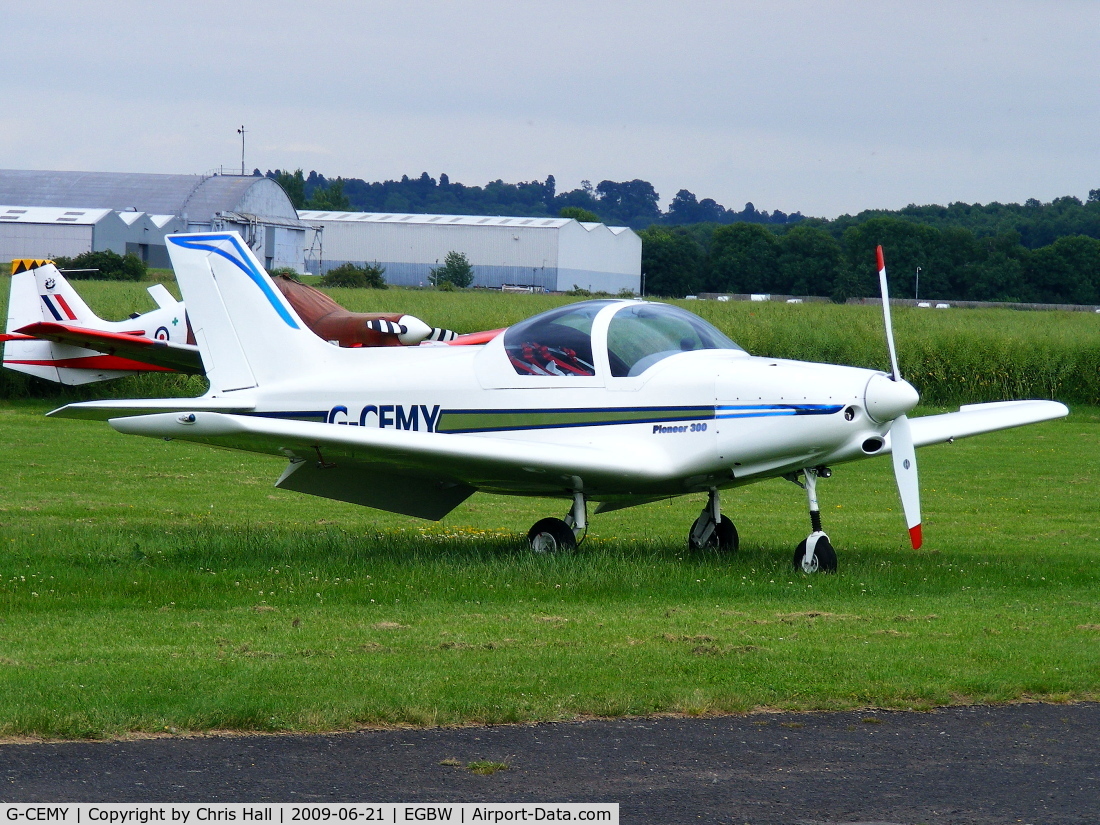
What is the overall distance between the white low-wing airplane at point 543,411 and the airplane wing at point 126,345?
1561 cm

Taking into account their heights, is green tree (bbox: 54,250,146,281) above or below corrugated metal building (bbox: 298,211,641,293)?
below

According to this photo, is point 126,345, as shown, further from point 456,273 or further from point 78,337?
point 456,273

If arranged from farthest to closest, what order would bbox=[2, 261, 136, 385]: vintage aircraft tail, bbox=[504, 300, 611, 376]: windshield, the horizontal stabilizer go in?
bbox=[2, 261, 136, 385]: vintage aircraft tail
bbox=[504, 300, 611, 376]: windshield
the horizontal stabilizer

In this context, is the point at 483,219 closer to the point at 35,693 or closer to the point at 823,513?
the point at 823,513

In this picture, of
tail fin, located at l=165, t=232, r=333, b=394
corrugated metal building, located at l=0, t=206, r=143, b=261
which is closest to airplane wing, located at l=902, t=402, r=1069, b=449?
tail fin, located at l=165, t=232, r=333, b=394

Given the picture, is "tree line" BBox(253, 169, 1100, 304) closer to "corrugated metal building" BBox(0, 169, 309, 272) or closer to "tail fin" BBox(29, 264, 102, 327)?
"corrugated metal building" BBox(0, 169, 309, 272)

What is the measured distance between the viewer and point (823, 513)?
14.7 metres

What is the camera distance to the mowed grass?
5.88 m

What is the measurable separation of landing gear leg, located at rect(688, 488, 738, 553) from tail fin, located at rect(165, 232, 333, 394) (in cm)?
358

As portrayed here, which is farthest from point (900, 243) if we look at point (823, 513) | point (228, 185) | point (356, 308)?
point (823, 513)

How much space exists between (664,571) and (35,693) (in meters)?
4.94

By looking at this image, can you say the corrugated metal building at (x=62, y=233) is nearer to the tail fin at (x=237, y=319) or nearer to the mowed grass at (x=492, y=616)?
the mowed grass at (x=492, y=616)

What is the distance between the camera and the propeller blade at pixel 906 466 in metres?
9.47

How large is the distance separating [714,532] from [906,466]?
1.96 m
